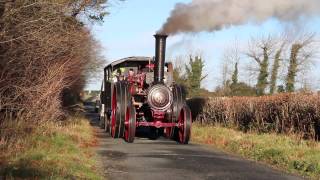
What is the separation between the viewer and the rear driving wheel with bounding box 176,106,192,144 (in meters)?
17.8

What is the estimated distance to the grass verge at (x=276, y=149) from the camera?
1226 centimetres

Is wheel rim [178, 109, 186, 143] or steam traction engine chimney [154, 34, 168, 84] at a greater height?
steam traction engine chimney [154, 34, 168, 84]

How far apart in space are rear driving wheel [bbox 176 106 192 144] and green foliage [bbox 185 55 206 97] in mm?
31614

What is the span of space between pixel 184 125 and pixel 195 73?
3437cm

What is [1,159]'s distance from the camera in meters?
10.9

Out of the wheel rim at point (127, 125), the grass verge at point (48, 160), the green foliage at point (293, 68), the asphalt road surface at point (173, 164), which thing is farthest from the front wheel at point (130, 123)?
the green foliage at point (293, 68)

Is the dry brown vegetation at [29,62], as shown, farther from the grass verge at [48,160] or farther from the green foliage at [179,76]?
the green foliage at [179,76]

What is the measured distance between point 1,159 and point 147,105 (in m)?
8.16

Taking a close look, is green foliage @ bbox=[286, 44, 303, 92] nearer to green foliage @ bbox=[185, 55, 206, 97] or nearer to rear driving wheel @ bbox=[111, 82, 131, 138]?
green foliage @ bbox=[185, 55, 206, 97]

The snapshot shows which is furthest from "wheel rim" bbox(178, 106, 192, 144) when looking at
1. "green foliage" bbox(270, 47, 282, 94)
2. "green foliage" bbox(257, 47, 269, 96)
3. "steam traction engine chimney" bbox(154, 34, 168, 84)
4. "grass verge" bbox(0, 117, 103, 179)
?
"green foliage" bbox(257, 47, 269, 96)

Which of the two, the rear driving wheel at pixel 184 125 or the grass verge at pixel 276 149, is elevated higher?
the rear driving wheel at pixel 184 125

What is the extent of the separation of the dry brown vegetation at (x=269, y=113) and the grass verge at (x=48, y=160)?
7.48 m

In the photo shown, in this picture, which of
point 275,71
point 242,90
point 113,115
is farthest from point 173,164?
point 242,90

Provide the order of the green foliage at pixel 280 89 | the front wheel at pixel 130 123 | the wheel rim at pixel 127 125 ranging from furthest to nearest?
the green foliage at pixel 280 89 → the wheel rim at pixel 127 125 → the front wheel at pixel 130 123
